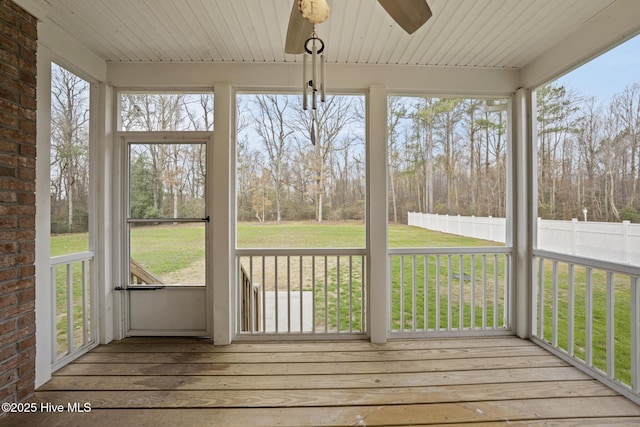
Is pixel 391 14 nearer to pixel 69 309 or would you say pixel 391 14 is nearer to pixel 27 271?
pixel 27 271

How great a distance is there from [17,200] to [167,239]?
1082 mm

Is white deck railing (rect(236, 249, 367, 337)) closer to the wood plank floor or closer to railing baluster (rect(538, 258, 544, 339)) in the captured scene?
the wood plank floor

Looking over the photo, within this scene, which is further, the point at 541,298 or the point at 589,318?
the point at 541,298

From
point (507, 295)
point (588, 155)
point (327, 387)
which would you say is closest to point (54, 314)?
point (327, 387)

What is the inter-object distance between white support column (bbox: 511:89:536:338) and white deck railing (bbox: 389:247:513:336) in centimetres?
9

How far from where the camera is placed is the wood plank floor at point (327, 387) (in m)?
1.68

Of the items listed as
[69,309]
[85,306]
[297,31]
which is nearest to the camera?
[297,31]

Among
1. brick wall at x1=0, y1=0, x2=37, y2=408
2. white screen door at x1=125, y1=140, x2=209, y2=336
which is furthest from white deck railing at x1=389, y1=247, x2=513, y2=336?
brick wall at x1=0, y1=0, x2=37, y2=408

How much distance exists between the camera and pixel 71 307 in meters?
2.31

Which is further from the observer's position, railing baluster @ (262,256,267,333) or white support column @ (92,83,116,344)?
railing baluster @ (262,256,267,333)

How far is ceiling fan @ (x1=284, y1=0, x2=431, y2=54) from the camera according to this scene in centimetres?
126

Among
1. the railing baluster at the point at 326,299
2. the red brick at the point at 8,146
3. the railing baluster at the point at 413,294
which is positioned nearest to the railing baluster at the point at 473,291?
the railing baluster at the point at 413,294

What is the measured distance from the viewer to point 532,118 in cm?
261

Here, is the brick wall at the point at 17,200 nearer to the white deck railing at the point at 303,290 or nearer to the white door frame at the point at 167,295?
the white door frame at the point at 167,295
